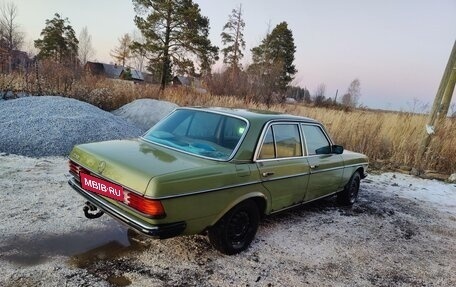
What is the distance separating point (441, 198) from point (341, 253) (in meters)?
4.37

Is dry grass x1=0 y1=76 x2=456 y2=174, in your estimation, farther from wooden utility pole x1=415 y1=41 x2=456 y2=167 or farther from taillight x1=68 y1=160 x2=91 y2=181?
taillight x1=68 y1=160 x2=91 y2=181

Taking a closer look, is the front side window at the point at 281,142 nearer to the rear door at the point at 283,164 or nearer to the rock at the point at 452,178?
the rear door at the point at 283,164

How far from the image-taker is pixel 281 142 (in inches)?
159

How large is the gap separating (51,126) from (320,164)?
19.5ft

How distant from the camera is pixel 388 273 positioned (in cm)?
361

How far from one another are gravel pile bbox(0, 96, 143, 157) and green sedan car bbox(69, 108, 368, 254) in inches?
151

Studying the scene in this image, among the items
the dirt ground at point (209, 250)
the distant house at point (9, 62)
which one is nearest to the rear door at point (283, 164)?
the dirt ground at point (209, 250)

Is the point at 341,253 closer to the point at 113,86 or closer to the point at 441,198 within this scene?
the point at 441,198

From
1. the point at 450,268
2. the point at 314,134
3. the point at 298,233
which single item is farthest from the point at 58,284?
the point at 450,268

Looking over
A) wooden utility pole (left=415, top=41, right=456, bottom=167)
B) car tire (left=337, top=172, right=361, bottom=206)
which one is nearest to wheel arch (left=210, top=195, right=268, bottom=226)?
car tire (left=337, top=172, right=361, bottom=206)

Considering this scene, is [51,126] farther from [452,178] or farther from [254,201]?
[452,178]

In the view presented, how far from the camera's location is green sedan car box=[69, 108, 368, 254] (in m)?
2.81

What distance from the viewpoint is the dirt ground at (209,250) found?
119 inches

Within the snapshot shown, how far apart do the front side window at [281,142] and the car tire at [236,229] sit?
598 mm
